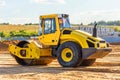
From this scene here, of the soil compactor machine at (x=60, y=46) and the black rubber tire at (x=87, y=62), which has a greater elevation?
the soil compactor machine at (x=60, y=46)

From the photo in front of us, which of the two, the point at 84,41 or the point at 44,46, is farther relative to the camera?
the point at 44,46

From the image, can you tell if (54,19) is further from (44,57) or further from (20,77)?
(20,77)

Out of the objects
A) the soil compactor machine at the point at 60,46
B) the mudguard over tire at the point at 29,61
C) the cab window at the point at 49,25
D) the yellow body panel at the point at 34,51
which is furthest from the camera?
the mudguard over tire at the point at 29,61

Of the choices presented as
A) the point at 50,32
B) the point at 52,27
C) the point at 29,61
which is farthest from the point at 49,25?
the point at 29,61

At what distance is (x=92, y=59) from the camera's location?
19.4 metres

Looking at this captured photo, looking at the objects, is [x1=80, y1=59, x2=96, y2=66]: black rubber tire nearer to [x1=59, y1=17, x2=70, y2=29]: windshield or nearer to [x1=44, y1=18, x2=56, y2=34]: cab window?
[x1=59, y1=17, x2=70, y2=29]: windshield

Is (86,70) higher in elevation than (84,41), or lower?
lower

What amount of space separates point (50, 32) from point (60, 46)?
1019 millimetres

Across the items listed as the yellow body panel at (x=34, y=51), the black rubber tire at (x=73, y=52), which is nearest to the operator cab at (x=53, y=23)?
the yellow body panel at (x=34, y=51)

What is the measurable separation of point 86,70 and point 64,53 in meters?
1.89

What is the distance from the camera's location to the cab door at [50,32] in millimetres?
18797

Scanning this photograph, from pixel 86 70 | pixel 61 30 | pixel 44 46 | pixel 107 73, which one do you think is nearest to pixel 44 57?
pixel 44 46

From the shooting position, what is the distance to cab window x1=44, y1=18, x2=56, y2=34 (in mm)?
18875

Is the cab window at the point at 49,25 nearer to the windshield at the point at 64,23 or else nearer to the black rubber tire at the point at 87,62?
the windshield at the point at 64,23
